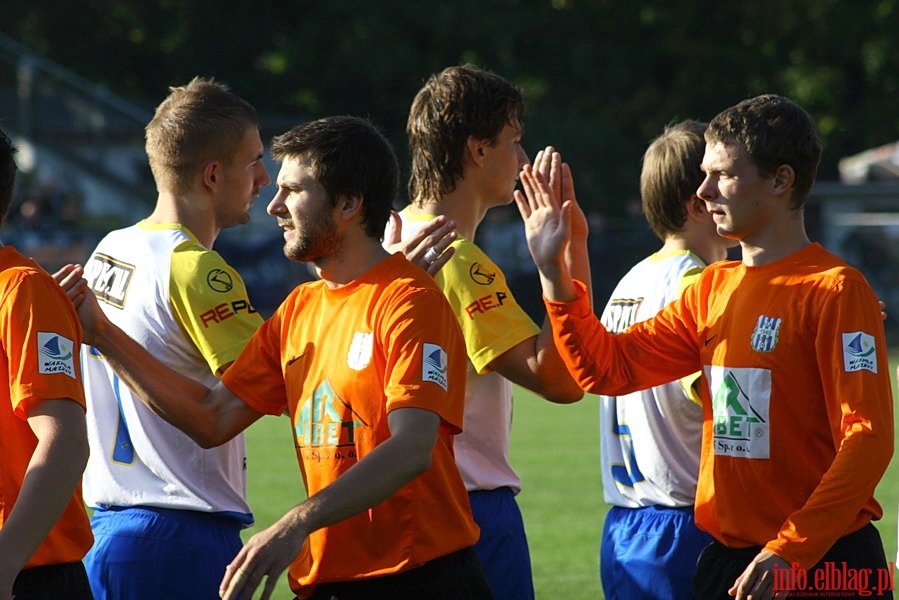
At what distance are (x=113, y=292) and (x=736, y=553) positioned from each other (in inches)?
87.2

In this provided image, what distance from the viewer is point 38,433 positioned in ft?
10.8

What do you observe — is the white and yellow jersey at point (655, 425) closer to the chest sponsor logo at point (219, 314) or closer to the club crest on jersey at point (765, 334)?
the club crest on jersey at point (765, 334)

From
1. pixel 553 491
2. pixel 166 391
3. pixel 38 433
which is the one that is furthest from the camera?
pixel 553 491

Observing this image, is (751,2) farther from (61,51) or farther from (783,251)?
(783,251)

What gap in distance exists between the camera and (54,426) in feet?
10.8

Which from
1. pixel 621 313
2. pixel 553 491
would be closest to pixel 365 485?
pixel 621 313

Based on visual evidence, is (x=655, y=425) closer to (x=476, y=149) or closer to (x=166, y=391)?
(x=476, y=149)

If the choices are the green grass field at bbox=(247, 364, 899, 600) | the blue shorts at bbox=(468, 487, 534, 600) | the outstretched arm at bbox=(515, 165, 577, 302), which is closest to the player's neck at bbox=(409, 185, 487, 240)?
the outstretched arm at bbox=(515, 165, 577, 302)

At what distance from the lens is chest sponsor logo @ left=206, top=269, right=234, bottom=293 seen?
Answer: 4316 mm

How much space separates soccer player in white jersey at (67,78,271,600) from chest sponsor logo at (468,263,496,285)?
0.74 m

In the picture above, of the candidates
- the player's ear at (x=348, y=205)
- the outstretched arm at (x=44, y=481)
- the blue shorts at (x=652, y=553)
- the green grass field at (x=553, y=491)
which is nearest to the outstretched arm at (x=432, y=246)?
the player's ear at (x=348, y=205)

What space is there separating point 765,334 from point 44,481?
2021mm

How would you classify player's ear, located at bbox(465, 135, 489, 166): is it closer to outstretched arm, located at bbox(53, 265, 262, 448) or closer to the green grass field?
outstretched arm, located at bbox(53, 265, 262, 448)

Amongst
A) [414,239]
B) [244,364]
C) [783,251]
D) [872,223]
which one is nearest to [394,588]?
[244,364]
